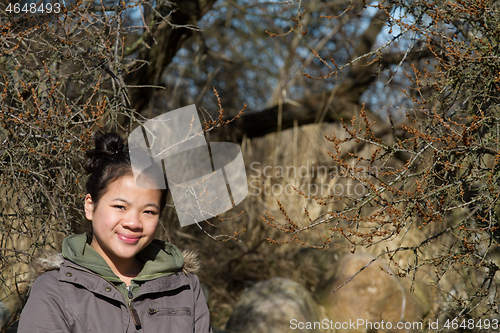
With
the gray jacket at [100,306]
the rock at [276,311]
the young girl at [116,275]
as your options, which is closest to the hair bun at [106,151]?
the young girl at [116,275]

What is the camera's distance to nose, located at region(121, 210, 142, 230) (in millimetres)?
Result: 2043

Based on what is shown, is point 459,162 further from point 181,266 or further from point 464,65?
point 181,266

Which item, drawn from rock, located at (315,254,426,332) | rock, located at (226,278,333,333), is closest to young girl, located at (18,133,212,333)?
rock, located at (226,278,333,333)

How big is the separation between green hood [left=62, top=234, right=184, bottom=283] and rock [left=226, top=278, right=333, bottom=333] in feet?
6.65

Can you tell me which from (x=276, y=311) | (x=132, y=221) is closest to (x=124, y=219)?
(x=132, y=221)

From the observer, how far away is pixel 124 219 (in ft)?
6.76

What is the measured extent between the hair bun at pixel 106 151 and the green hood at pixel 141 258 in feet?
1.13

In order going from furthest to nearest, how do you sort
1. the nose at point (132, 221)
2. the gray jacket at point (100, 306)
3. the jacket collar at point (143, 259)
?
1. the nose at point (132, 221)
2. the jacket collar at point (143, 259)
3. the gray jacket at point (100, 306)

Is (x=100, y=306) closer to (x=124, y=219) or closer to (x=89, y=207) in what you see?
(x=124, y=219)

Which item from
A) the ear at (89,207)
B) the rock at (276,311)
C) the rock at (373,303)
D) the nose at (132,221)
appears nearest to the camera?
the nose at (132,221)

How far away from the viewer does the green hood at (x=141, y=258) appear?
1943 mm

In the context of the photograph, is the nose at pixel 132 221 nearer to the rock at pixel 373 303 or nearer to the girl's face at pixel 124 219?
the girl's face at pixel 124 219

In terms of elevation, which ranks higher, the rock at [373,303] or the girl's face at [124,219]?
the girl's face at [124,219]

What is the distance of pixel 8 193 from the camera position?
2627 mm
